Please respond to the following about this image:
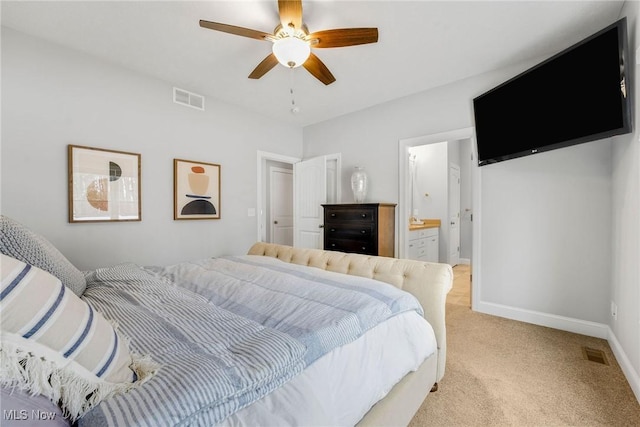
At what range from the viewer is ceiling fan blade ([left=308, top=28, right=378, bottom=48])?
1.88m

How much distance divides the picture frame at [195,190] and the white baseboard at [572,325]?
3440 mm

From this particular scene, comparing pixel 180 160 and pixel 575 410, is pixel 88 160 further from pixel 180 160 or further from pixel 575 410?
pixel 575 410

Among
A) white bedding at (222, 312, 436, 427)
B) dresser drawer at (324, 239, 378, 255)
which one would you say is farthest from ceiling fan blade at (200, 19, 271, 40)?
dresser drawer at (324, 239, 378, 255)

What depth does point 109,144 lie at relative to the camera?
2.80 meters

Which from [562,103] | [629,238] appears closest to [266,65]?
[562,103]

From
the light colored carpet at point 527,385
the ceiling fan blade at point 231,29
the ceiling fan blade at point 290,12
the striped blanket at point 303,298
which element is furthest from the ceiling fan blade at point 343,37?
the light colored carpet at point 527,385

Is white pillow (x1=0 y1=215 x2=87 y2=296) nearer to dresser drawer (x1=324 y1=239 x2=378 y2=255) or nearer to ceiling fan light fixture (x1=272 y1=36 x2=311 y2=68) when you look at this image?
ceiling fan light fixture (x1=272 y1=36 x2=311 y2=68)

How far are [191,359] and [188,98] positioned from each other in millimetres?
3425

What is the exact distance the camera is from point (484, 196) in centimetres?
305

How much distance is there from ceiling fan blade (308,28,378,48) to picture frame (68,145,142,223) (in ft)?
7.50

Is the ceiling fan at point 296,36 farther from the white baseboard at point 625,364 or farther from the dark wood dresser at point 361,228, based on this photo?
the white baseboard at point 625,364

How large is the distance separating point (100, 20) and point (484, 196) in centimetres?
395

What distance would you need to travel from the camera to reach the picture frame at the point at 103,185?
2.58m

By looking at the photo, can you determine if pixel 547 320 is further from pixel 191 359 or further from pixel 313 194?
pixel 191 359
